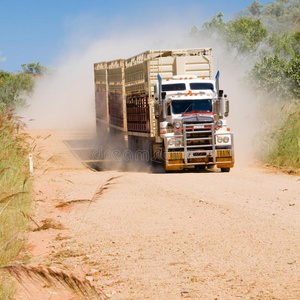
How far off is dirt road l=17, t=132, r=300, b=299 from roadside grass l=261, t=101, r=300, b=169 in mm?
5599

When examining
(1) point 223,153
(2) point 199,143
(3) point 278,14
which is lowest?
(1) point 223,153

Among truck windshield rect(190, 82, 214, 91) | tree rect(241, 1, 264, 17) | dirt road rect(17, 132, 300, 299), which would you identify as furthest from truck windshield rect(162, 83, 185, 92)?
tree rect(241, 1, 264, 17)

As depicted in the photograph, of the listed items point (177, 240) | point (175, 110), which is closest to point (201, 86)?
point (175, 110)

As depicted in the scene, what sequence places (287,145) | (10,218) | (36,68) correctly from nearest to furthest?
(10,218), (287,145), (36,68)

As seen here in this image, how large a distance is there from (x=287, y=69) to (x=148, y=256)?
165 feet

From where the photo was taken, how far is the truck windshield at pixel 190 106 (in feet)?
67.8

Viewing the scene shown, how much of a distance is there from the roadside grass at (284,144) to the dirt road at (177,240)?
5.60 m

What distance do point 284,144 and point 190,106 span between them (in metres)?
4.07

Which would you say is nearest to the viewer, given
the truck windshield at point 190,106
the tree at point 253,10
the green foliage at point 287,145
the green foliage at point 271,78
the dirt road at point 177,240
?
the dirt road at point 177,240

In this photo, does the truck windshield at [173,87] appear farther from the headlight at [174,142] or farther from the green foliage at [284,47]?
the green foliage at [284,47]

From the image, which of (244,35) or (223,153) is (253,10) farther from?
(223,153)

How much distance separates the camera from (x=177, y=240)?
369 inches

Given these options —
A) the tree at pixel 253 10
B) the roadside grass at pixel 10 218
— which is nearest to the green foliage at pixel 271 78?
the roadside grass at pixel 10 218

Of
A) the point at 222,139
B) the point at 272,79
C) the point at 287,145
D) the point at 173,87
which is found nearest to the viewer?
the point at 222,139
